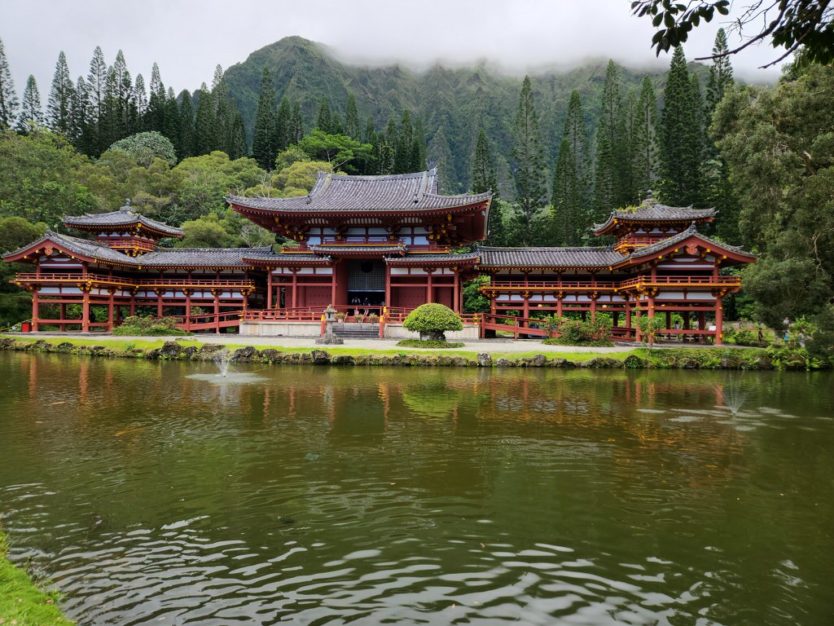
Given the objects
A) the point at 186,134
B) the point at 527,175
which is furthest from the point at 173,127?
the point at 527,175

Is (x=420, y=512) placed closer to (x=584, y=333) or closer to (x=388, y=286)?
(x=584, y=333)

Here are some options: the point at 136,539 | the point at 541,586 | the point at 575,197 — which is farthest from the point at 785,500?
the point at 575,197

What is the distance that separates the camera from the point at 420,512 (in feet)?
Result: 18.7

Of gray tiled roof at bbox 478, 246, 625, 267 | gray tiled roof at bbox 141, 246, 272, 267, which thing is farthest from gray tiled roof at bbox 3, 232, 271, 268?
gray tiled roof at bbox 478, 246, 625, 267

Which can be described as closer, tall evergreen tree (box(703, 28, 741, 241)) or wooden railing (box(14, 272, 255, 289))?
wooden railing (box(14, 272, 255, 289))

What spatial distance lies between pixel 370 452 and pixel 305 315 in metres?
21.9

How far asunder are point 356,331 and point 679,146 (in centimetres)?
3506

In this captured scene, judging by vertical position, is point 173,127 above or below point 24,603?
above

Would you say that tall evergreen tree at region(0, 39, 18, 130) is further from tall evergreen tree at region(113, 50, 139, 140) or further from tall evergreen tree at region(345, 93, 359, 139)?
tall evergreen tree at region(345, 93, 359, 139)

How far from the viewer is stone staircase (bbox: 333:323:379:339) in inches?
1057

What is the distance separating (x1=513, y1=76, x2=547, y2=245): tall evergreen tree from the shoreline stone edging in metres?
33.1

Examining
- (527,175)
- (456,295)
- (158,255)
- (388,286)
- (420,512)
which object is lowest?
(420,512)

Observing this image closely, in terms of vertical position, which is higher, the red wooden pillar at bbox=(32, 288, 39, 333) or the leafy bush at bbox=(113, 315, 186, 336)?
the red wooden pillar at bbox=(32, 288, 39, 333)

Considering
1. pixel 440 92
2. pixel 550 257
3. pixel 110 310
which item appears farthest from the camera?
pixel 440 92
